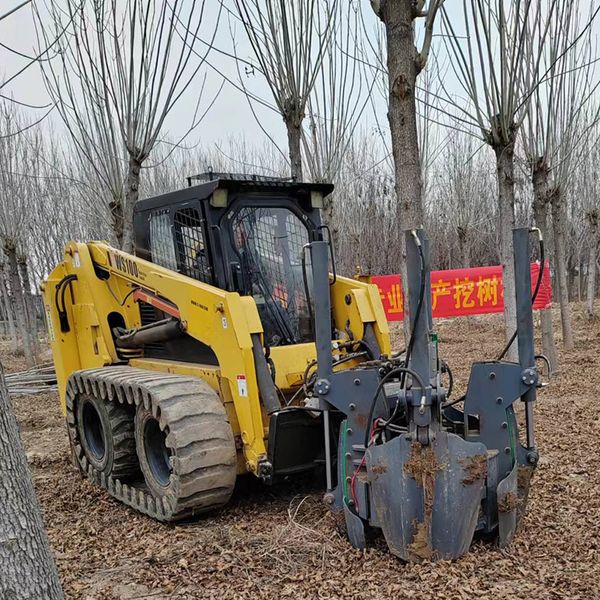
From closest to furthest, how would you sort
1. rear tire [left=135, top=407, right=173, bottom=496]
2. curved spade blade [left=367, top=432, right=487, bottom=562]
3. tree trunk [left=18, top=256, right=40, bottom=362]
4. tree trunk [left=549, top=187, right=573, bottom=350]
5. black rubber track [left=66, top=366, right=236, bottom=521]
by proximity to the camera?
curved spade blade [left=367, top=432, right=487, bottom=562], black rubber track [left=66, top=366, right=236, bottom=521], rear tire [left=135, top=407, right=173, bottom=496], tree trunk [left=549, top=187, right=573, bottom=350], tree trunk [left=18, top=256, right=40, bottom=362]

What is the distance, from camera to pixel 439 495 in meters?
3.42

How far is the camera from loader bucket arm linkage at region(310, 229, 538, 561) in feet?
11.3

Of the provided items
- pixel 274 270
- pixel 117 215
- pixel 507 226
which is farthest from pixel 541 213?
pixel 117 215

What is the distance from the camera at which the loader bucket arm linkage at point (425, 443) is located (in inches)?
135

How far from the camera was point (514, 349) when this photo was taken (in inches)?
284

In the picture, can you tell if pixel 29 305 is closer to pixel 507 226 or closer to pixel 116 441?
pixel 116 441

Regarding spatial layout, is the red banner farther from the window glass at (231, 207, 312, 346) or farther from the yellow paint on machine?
the window glass at (231, 207, 312, 346)

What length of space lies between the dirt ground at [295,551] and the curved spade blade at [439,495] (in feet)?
0.34

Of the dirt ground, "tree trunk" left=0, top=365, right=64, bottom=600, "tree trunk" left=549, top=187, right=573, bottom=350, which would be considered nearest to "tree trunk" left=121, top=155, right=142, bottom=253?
the dirt ground

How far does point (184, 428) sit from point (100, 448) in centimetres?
189

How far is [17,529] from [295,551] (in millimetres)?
1905

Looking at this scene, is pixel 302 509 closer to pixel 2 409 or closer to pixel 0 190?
pixel 2 409

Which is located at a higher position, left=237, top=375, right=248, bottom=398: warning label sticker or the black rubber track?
left=237, top=375, right=248, bottom=398: warning label sticker

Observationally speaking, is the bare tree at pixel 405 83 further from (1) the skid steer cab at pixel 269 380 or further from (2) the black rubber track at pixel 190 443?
(2) the black rubber track at pixel 190 443
